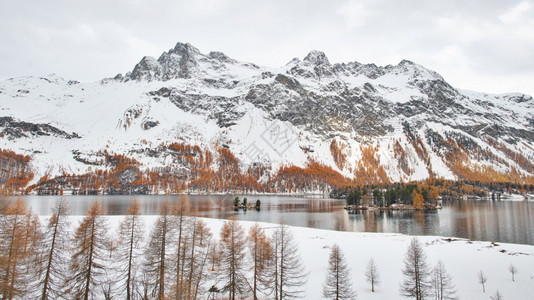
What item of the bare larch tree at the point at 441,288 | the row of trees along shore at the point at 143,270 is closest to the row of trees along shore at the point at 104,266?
the row of trees along shore at the point at 143,270

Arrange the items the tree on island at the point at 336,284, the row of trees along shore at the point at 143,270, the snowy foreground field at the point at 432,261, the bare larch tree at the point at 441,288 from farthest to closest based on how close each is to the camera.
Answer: the snowy foreground field at the point at 432,261 < the bare larch tree at the point at 441,288 < the tree on island at the point at 336,284 < the row of trees along shore at the point at 143,270

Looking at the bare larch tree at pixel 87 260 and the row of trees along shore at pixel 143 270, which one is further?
the bare larch tree at pixel 87 260

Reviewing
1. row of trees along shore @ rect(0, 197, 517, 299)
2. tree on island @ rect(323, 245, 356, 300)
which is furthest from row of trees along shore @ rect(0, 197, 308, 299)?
tree on island @ rect(323, 245, 356, 300)

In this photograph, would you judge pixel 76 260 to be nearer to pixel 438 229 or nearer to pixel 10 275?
pixel 10 275

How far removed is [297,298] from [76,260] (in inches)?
898

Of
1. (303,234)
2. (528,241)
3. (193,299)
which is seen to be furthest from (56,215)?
(528,241)

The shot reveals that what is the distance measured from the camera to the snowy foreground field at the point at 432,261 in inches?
1272

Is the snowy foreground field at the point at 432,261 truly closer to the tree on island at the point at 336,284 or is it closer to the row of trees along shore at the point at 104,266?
the tree on island at the point at 336,284

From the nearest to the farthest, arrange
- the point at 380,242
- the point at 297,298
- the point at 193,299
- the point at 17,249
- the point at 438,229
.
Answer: the point at 193,299 → the point at 17,249 → the point at 297,298 → the point at 380,242 → the point at 438,229

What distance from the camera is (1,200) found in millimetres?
29172

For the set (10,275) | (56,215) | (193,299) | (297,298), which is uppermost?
(56,215)

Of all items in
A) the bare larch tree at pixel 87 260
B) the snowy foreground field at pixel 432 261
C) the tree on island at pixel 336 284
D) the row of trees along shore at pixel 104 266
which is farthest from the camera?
the snowy foreground field at pixel 432 261

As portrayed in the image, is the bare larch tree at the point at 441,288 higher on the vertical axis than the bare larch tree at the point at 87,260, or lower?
lower

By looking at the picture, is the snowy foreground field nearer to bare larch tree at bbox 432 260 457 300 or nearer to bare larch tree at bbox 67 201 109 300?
bare larch tree at bbox 432 260 457 300
